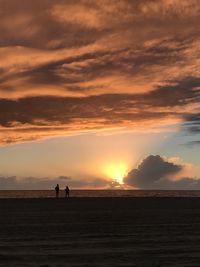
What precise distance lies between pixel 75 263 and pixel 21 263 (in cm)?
132

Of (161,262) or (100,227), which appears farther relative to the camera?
(100,227)

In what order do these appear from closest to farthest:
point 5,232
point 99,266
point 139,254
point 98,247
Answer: point 99,266 → point 139,254 → point 98,247 → point 5,232

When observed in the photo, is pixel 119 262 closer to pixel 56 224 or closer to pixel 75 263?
pixel 75 263

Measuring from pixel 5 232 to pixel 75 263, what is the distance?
834 centimetres

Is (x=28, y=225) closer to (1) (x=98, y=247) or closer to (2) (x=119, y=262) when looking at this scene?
(1) (x=98, y=247)

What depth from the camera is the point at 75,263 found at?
479 inches

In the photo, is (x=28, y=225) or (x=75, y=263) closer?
(x=75, y=263)

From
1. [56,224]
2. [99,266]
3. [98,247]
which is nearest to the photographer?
[99,266]

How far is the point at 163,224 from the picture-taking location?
76.8 feet

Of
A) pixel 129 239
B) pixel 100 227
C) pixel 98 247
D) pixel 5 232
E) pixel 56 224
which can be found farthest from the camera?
pixel 56 224

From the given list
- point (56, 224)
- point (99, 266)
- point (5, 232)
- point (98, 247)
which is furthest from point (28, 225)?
point (99, 266)

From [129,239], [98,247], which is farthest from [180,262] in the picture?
[129,239]

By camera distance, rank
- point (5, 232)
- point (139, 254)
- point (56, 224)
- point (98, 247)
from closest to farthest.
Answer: point (139, 254)
point (98, 247)
point (5, 232)
point (56, 224)

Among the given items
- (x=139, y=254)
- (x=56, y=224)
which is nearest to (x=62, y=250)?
(x=139, y=254)
